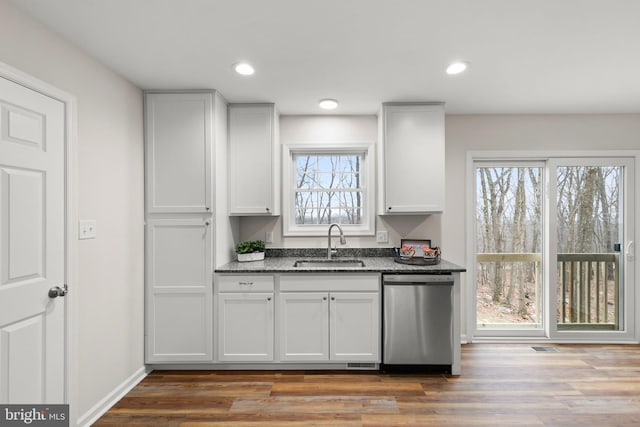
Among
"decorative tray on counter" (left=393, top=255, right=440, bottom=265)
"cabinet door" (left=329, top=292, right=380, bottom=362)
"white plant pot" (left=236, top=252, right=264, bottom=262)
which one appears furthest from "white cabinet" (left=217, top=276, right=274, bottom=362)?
"decorative tray on counter" (left=393, top=255, right=440, bottom=265)

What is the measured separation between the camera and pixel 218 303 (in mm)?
2832

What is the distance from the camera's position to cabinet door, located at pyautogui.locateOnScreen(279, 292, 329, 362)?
2.84 m

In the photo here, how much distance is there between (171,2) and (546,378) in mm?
3593

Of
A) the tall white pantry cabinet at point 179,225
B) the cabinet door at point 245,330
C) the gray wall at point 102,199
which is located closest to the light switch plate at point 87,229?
the gray wall at point 102,199

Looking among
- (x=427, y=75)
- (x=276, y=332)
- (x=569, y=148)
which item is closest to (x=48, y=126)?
(x=276, y=332)

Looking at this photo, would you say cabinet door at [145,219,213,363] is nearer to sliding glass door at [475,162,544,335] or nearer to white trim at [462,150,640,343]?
white trim at [462,150,640,343]

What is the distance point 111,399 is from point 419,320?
7.60 feet

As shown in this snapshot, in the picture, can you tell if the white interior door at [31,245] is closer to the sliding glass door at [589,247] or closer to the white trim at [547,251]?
the white trim at [547,251]

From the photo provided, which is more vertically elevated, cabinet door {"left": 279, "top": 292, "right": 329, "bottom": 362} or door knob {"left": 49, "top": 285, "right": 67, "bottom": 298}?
door knob {"left": 49, "top": 285, "right": 67, "bottom": 298}

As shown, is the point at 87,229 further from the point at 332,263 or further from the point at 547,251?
the point at 547,251

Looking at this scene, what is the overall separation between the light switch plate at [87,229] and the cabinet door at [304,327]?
4.63 feet

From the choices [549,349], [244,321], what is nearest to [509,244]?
[549,349]

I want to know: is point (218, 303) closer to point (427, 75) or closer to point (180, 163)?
point (180, 163)

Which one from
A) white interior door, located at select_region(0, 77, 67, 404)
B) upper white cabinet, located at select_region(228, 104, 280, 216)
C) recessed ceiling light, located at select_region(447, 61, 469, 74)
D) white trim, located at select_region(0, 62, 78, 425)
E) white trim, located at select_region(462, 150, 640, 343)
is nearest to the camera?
white interior door, located at select_region(0, 77, 67, 404)
